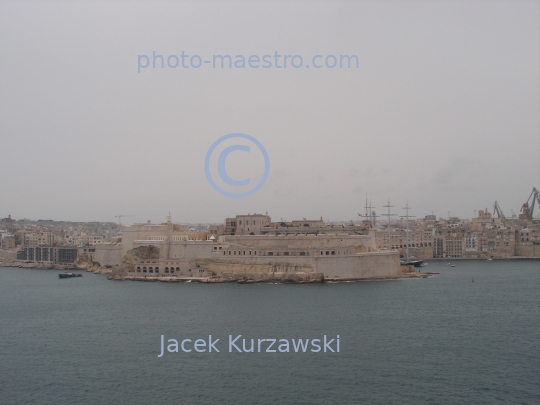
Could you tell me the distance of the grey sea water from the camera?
9820 millimetres

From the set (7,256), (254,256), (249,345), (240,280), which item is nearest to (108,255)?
(254,256)

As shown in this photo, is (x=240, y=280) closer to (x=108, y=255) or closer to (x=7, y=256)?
(x=108, y=255)

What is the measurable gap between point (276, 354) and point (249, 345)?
0.77m

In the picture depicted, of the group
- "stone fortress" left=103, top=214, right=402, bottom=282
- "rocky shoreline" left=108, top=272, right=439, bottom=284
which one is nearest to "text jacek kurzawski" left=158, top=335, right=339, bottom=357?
"rocky shoreline" left=108, top=272, right=439, bottom=284

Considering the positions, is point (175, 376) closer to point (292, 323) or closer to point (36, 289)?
point (292, 323)

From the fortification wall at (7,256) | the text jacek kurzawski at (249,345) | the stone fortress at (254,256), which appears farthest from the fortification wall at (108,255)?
the text jacek kurzawski at (249,345)

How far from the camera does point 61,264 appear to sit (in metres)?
37.8

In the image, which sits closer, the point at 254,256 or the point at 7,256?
the point at 254,256

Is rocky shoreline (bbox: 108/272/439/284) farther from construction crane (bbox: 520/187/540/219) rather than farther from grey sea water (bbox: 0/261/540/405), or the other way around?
construction crane (bbox: 520/187/540/219)

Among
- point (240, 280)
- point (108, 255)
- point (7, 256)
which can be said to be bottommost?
point (240, 280)

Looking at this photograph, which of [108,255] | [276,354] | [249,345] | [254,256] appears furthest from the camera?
[108,255]

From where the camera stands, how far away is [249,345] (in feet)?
41.5

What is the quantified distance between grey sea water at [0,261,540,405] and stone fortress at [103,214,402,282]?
3.13 metres

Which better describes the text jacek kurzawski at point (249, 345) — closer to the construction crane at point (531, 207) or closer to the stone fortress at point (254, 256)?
the stone fortress at point (254, 256)
